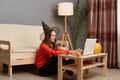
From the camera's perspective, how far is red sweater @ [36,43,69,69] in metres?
3.38

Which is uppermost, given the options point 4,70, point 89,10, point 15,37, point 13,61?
point 89,10

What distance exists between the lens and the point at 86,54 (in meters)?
3.17

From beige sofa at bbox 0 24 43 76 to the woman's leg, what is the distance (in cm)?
29

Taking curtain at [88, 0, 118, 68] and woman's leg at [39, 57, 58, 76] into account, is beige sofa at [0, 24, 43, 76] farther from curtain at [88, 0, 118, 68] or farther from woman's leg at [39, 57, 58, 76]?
curtain at [88, 0, 118, 68]

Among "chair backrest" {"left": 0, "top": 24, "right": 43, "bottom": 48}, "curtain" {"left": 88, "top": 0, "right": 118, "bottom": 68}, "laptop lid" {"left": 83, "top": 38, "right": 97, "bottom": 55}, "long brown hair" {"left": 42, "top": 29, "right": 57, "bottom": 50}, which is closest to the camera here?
"laptop lid" {"left": 83, "top": 38, "right": 97, "bottom": 55}

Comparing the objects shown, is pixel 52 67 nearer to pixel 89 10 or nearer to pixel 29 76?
pixel 29 76

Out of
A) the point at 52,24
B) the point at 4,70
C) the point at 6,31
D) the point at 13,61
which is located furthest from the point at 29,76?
the point at 52,24

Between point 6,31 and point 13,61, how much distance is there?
2.37 ft

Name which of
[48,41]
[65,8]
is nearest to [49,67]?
[48,41]

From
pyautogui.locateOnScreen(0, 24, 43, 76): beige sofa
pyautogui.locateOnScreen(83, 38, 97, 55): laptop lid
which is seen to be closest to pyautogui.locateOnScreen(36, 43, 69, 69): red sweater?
pyautogui.locateOnScreen(0, 24, 43, 76): beige sofa

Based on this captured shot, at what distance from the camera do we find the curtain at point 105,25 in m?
4.45

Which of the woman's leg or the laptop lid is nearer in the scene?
the laptop lid

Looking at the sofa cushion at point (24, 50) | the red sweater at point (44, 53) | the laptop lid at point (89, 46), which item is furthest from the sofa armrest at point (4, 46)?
the laptop lid at point (89, 46)

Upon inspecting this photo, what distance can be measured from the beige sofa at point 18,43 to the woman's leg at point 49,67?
0.95 feet
